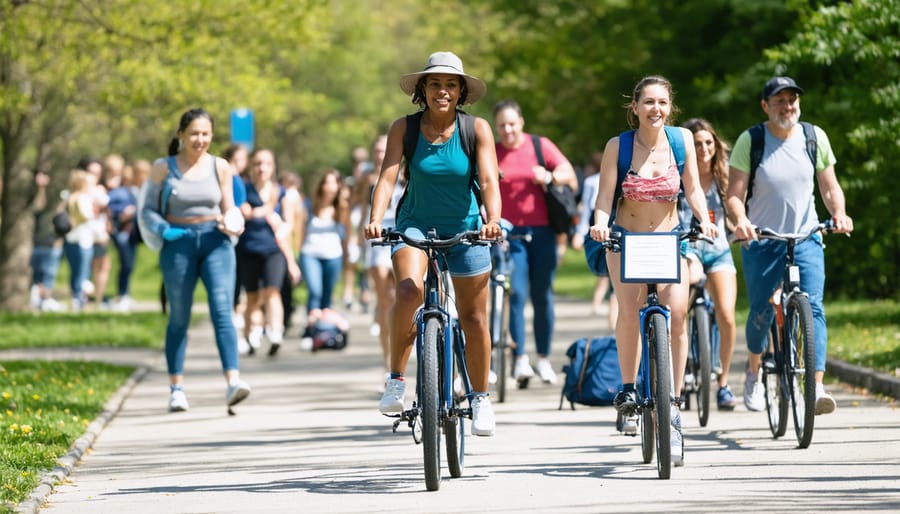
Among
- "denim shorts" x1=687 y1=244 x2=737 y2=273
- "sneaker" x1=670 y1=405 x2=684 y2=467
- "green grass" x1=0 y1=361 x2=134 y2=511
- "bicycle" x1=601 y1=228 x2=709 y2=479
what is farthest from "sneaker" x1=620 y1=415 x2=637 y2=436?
"green grass" x1=0 y1=361 x2=134 y2=511

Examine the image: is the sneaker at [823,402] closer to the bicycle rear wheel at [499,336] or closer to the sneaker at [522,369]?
the bicycle rear wheel at [499,336]

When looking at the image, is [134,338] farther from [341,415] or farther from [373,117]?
[373,117]

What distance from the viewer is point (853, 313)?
19.5m

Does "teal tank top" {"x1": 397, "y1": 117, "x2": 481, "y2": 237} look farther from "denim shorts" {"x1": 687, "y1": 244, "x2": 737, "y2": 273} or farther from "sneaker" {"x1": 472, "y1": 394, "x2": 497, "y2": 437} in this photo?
"denim shorts" {"x1": 687, "y1": 244, "x2": 737, "y2": 273}

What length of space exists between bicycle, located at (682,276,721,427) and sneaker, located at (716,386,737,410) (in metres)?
0.11

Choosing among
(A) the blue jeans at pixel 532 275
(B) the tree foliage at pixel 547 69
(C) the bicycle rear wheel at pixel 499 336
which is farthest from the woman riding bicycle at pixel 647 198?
(B) the tree foliage at pixel 547 69

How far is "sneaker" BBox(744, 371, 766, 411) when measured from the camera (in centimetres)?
1121

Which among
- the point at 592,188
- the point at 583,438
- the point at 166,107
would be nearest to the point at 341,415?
the point at 583,438

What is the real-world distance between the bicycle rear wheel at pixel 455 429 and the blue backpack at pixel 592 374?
9.34ft

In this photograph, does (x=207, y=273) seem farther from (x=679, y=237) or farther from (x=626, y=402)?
(x=679, y=237)

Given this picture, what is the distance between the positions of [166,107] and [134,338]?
787 cm

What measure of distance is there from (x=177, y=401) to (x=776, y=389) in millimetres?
4654

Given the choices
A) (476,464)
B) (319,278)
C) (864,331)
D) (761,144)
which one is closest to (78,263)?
(319,278)

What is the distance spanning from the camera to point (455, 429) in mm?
8766
